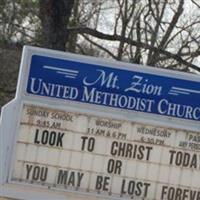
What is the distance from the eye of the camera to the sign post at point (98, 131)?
7035 mm

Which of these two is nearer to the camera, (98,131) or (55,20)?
(98,131)

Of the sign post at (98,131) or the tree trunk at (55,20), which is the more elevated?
the tree trunk at (55,20)

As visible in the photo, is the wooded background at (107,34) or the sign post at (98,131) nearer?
the sign post at (98,131)

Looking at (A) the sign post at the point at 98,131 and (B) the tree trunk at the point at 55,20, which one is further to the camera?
(B) the tree trunk at the point at 55,20

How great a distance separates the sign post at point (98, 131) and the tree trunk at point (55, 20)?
5.64 metres

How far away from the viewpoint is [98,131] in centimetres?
709

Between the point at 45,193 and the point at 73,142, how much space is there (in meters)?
0.58

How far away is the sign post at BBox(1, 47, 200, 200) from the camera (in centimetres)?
704

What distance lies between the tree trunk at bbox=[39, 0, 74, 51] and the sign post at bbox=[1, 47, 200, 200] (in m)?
5.64

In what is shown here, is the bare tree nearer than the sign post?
No

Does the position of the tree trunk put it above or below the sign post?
above

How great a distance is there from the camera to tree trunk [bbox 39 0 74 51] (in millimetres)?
12594

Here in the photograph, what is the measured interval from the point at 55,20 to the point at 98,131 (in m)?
5.91

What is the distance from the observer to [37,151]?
23.3 ft
